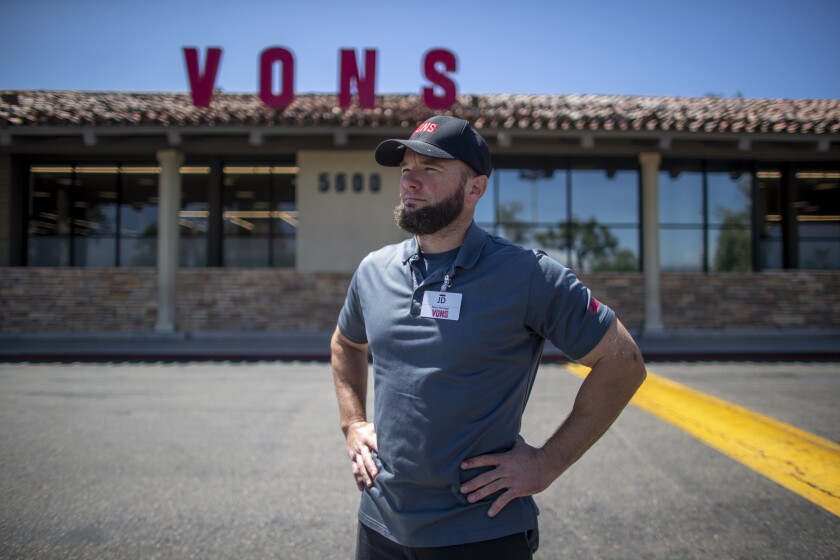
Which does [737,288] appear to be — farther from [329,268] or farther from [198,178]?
[198,178]

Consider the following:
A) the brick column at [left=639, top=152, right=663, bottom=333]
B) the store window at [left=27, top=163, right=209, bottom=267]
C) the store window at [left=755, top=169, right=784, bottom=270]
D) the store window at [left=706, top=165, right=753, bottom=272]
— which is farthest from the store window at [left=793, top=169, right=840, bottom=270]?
the store window at [left=27, top=163, right=209, bottom=267]

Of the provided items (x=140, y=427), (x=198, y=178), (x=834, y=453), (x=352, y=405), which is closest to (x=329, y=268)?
(x=198, y=178)

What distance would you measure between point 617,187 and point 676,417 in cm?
924

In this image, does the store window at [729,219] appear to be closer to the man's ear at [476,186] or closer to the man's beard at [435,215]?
the man's ear at [476,186]

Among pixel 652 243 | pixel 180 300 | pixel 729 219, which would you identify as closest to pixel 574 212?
pixel 652 243

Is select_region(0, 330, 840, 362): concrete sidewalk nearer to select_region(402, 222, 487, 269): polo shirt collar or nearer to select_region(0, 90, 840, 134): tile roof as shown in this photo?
select_region(0, 90, 840, 134): tile roof

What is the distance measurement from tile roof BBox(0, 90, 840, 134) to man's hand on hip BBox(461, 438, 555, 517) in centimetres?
1105

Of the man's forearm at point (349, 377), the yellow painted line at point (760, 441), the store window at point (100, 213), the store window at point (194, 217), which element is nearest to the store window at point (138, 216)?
the store window at point (100, 213)

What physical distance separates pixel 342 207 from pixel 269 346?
11.9 feet

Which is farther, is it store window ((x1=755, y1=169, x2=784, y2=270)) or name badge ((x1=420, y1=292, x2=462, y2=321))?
store window ((x1=755, y1=169, x2=784, y2=270))

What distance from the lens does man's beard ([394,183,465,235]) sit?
5.67ft

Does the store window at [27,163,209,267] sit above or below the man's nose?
above

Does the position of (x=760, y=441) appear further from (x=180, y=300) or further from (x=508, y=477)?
(x=180, y=300)

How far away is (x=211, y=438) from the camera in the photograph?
17.2ft
